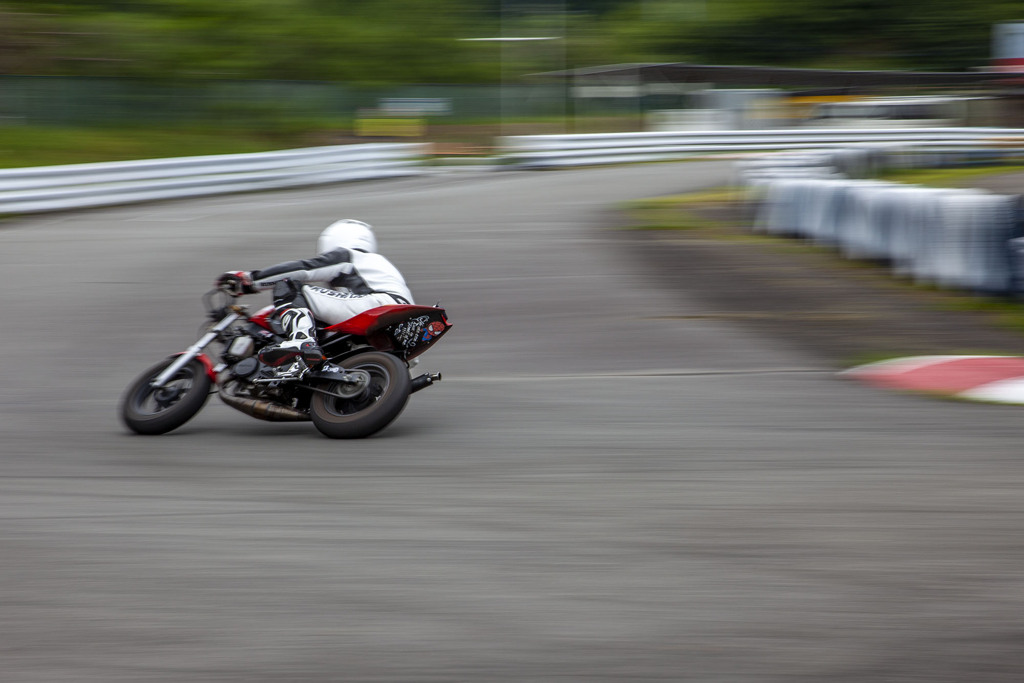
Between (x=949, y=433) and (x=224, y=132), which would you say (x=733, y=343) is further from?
(x=224, y=132)

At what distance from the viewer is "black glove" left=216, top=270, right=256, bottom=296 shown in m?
6.82

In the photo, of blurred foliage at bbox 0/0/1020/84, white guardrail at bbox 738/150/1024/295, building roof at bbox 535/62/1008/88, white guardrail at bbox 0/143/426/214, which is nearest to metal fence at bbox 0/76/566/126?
blurred foliage at bbox 0/0/1020/84

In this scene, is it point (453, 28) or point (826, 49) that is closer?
point (453, 28)

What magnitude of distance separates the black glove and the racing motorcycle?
0.23 feet

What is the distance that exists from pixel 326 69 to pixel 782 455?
118ft

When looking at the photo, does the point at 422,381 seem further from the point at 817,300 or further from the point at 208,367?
the point at 817,300

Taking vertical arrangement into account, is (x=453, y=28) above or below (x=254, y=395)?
above

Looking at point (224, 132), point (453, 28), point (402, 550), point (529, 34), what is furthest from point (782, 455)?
point (529, 34)

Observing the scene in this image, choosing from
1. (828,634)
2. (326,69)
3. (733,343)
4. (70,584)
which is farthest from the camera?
(326,69)

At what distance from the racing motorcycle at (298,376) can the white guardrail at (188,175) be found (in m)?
12.4

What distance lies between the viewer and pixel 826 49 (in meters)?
→ 61.6

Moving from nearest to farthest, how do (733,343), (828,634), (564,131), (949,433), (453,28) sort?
(828,634)
(949,433)
(733,343)
(564,131)
(453,28)

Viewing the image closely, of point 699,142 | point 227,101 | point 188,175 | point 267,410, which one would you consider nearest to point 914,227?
point 267,410

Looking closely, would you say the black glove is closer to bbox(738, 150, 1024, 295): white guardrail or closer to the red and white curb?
the red and white curb
